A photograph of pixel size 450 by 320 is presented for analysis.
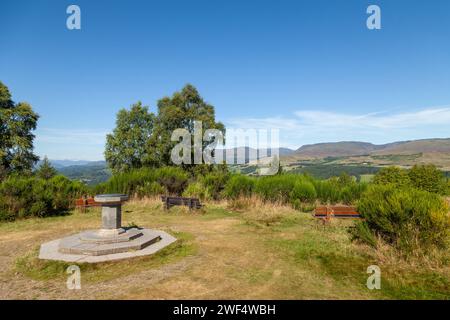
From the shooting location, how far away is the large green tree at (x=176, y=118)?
2508cm

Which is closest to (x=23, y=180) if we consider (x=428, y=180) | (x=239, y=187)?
(x=239, y=187)

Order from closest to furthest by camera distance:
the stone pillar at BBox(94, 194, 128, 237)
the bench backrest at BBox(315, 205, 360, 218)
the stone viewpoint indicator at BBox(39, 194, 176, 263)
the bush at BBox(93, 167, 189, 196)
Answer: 1. the stone viewpoint indicator at BBox(39, 194, 176, 263)
2. the stone pillar at BBox(94, 194, 128, 237)
3. the bench backrest at BBox(315, 205, 360, 218)
4. the bush at BBox(93, 167, 189, 196)

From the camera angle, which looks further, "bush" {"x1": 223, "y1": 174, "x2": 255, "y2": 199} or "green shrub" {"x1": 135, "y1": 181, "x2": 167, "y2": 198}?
"green shrub" {"x1": 135, "y1": 181, "x2": 167, "y2": 198}

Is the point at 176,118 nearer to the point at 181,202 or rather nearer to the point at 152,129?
the point at 152,129

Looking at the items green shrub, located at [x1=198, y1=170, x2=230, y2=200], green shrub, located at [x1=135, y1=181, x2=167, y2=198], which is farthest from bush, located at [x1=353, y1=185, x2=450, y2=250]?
green shrub, located at [x1=135, y1=181, x2=167, y2=198]

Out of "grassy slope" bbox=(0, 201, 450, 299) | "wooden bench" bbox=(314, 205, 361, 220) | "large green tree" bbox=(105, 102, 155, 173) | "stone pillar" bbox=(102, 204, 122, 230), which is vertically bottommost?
"grassy slope" bbox=(0, 201, 450, 299)

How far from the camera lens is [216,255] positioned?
20.4ft

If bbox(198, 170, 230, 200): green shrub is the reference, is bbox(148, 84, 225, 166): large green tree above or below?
above

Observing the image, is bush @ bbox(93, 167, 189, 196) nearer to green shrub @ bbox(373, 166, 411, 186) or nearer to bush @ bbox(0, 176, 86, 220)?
bush @ bbox(0, 176, 86, 220)

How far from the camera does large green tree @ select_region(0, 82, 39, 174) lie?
80.0 ft

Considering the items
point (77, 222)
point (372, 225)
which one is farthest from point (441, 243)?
point (77, 222)

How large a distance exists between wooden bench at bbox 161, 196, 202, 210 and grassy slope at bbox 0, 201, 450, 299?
3080 mm

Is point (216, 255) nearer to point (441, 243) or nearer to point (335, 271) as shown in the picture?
point (335, 271)
